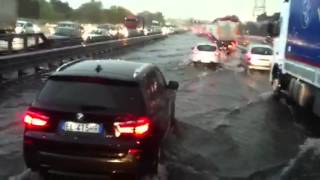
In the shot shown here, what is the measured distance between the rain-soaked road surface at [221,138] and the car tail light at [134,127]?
3.73 feet

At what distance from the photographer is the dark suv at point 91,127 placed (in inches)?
290

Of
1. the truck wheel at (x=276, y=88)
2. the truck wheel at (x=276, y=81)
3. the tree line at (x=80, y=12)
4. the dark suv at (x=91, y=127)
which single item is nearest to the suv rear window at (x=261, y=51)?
the truck wheel at (x=276, y=81)

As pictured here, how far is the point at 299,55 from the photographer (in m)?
15.4

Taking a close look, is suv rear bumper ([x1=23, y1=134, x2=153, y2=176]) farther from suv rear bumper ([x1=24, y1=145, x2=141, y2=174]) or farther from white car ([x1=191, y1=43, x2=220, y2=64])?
white car ([x1=191, y1=43, x2=220, y2=64])

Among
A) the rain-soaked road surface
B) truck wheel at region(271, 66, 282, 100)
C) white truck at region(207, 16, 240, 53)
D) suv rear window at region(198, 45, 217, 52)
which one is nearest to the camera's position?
the rain-soaked road surface

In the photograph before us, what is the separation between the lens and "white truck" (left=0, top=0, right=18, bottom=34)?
112 feet

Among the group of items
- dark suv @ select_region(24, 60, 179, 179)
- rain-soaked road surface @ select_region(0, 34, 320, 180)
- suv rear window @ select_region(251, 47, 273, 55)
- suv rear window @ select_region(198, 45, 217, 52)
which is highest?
dark suv @ select_region(24, 60, 179, 179)

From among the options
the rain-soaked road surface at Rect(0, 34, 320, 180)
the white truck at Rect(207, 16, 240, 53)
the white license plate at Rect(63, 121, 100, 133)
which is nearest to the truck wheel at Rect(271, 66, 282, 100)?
the rain-soaked road surface at Rect(0, 34, 320, 180)

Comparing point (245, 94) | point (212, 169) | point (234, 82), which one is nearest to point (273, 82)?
point (245, 94)

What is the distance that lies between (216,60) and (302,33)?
2281cm

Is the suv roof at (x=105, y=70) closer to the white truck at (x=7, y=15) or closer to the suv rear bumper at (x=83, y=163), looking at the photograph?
the suv rear bumper at (x=83, y=163)

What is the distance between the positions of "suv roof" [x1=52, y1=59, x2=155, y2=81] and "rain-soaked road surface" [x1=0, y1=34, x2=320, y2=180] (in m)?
1.42

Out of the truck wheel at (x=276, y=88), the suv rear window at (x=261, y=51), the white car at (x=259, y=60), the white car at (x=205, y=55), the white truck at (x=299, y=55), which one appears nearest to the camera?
the white truck at (x=299, y=55)

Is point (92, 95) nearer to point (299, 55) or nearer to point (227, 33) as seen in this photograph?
point (299, 55)
